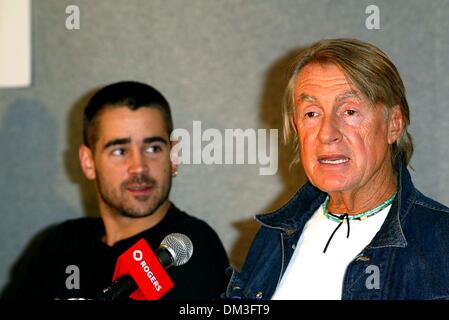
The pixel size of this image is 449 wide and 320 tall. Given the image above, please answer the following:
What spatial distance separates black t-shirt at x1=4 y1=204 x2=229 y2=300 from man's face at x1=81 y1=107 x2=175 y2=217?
99 millimetres

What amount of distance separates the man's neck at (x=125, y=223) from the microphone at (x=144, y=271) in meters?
0.77

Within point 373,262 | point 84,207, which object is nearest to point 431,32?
point 373,262

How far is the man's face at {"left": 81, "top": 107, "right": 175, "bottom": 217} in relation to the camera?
2.33 metres

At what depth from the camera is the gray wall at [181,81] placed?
9.03 feet

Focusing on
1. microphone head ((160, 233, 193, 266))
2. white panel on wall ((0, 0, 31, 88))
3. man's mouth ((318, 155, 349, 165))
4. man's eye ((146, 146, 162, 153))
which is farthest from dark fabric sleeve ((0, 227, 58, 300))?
man's mouth ((318, 155, 349, 165))

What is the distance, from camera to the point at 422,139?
2.63m

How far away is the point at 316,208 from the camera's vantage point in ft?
5.96

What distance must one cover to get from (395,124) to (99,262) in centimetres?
113

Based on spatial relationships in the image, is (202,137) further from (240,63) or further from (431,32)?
(431,32)

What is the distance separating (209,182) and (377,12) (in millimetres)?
961
